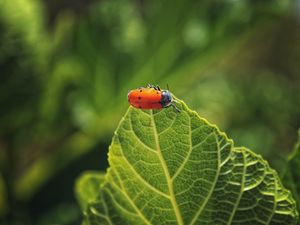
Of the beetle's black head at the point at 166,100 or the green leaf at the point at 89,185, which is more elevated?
the green leaf at the point at 89,185

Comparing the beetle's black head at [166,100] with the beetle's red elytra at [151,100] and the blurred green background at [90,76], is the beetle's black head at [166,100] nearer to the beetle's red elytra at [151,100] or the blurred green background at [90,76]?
the beetle's red elytra at [151,100]

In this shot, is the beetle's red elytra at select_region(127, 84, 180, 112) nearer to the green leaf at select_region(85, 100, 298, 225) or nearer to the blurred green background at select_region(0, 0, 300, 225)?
the green leaf at select_region(85, 100, 298, 225)

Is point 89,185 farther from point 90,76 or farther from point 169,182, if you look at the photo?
point 90,76

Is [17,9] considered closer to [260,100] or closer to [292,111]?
[260,100]

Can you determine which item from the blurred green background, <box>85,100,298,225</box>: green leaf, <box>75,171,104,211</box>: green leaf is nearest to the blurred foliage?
<box>85,100,298,225</box>: green leaf

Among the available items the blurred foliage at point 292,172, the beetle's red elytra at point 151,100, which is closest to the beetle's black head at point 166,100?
the beetle's red elytra at point 151,100

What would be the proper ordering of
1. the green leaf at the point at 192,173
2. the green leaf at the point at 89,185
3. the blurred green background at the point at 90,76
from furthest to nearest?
1. the blurred green background at the point at 90,76
2. the green leaf at the point at 89,185
3. the green leaf at the point at 192,173
